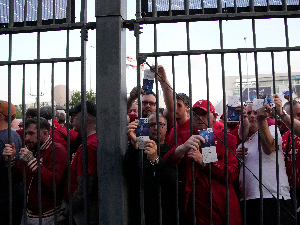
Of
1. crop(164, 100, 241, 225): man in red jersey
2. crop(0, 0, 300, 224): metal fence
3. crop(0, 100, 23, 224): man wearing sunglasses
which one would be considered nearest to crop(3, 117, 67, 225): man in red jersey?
crop(0, 100, 23, 224): man wearing sunglasses

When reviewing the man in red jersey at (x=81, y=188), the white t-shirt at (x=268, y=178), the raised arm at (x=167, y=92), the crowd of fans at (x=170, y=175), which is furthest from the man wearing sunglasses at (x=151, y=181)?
the white t-shirt at (x=268, y=178)

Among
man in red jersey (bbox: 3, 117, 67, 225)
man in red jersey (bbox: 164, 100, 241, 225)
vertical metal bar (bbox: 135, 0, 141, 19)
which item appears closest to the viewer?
vertical metal bar (bbox: 135, 0, 141, 19)

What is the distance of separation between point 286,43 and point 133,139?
1485 millimetres

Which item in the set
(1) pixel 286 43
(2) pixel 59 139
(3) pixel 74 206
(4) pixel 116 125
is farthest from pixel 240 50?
(2) pixel 59 139

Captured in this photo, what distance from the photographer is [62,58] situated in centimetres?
228

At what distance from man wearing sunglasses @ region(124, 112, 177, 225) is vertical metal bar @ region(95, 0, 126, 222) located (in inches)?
→ 3.7

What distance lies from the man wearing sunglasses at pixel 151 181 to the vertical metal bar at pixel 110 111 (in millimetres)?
94

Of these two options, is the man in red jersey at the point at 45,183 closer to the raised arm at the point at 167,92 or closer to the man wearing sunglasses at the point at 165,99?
the man wearing sunglasses at the point at 165,99

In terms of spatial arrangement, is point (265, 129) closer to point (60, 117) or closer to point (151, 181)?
point (151, 181)

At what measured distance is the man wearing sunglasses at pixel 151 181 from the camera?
2094 millimetres

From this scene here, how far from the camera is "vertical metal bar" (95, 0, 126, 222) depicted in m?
2.07

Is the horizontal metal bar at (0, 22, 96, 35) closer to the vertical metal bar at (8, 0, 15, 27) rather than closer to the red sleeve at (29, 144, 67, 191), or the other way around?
the vertical metal bar at (8, 0, 15, 27)

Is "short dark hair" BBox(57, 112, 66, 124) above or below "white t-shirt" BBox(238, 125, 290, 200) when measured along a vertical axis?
above

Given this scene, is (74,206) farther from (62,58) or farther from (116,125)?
(62,58)
